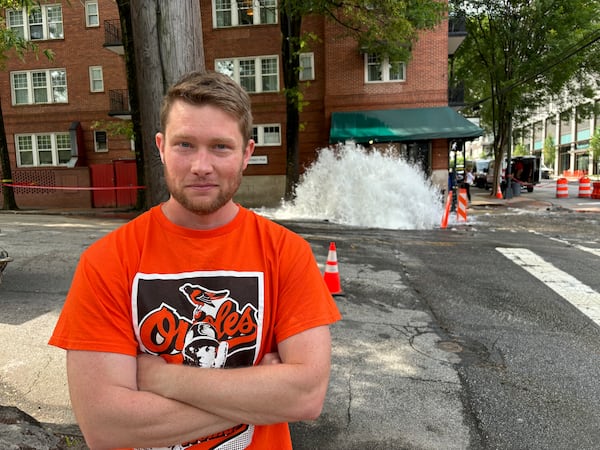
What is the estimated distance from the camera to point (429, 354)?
421cm

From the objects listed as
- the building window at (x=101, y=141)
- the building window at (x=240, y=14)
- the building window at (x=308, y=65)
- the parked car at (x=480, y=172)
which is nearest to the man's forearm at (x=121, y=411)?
the building window at (x=308, y=65)

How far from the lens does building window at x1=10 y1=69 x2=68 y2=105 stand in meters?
23.8

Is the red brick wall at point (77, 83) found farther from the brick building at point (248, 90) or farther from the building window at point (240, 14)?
the building window at point (240, 14)

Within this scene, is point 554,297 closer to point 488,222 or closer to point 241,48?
point 488,222

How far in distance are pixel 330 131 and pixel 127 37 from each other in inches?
359

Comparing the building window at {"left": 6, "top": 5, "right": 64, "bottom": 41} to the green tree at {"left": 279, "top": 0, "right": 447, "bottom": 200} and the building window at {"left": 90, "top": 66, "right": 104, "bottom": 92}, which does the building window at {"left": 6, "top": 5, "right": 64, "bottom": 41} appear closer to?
the building window at {"left": 90, "top": 66, "right": 104, "bottom": 92}

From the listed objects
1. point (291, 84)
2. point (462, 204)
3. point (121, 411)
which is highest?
point (291, 84)

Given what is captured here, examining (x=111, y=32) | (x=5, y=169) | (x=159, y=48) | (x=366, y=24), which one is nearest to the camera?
(x=159, y=48)

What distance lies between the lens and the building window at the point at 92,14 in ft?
75.5

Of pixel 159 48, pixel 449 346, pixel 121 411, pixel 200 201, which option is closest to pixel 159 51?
pixel 159 48

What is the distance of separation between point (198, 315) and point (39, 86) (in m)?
27.3

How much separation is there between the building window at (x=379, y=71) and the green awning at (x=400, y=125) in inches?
59.5

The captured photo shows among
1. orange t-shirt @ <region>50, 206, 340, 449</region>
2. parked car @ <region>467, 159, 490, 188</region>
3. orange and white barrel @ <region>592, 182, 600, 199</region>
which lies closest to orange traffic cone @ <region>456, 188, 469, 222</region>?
orange and white barrel @ <region>592, 182, 600, 199</region>

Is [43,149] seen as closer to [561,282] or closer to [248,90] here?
[248,90]
